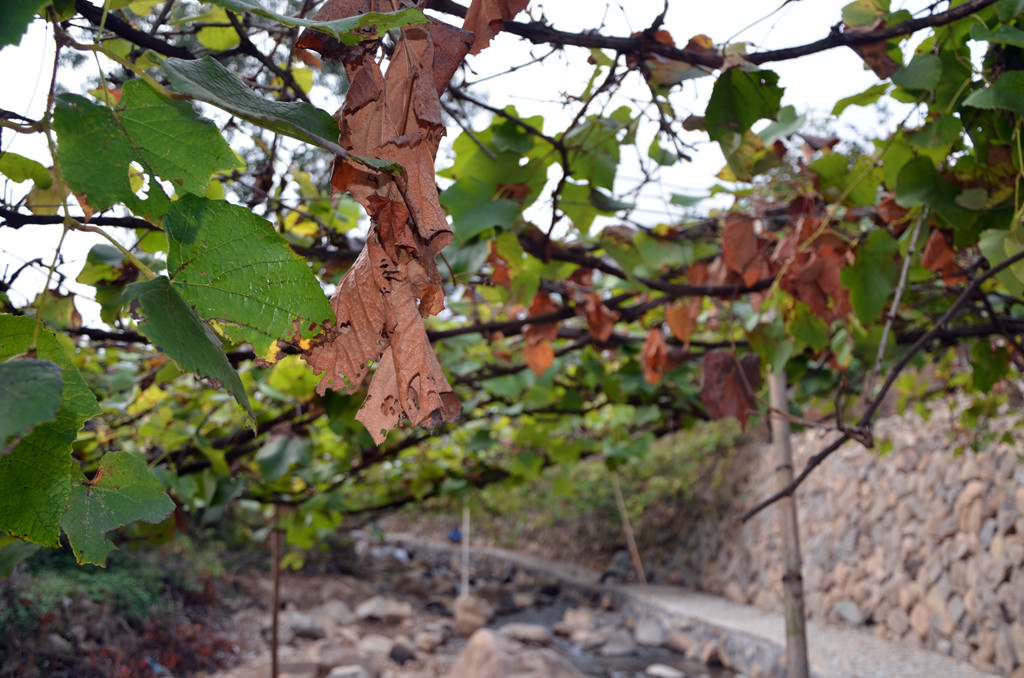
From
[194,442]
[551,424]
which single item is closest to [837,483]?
[551,424]

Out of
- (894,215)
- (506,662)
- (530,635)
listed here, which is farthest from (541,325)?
(530,635)

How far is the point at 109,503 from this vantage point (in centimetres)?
34

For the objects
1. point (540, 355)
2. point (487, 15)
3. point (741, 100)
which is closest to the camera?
point (487, 15)

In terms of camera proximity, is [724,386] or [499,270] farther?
[724,386]

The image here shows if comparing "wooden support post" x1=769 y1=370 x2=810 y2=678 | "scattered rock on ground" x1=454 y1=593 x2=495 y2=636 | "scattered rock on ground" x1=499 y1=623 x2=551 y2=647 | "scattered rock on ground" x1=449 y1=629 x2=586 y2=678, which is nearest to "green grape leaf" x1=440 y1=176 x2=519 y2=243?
"wooden support post" x1=769 y1=370 x2=810 y2=678

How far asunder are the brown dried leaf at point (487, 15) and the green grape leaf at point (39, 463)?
0.37 m

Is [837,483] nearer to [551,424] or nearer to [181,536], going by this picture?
[551,424]

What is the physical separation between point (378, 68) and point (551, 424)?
2.74 m

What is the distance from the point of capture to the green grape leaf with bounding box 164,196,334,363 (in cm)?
31

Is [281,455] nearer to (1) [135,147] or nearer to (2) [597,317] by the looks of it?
(2) [597,317]

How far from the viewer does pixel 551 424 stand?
3.08m

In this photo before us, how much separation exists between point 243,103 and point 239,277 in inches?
3.3

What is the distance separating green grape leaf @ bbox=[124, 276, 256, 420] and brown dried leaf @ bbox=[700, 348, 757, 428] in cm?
119

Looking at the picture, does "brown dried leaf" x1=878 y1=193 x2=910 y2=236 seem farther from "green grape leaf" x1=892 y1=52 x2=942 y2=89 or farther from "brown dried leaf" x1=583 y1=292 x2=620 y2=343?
"brown dried leaf" x1=583 y1=292 x2=620 y2=343
